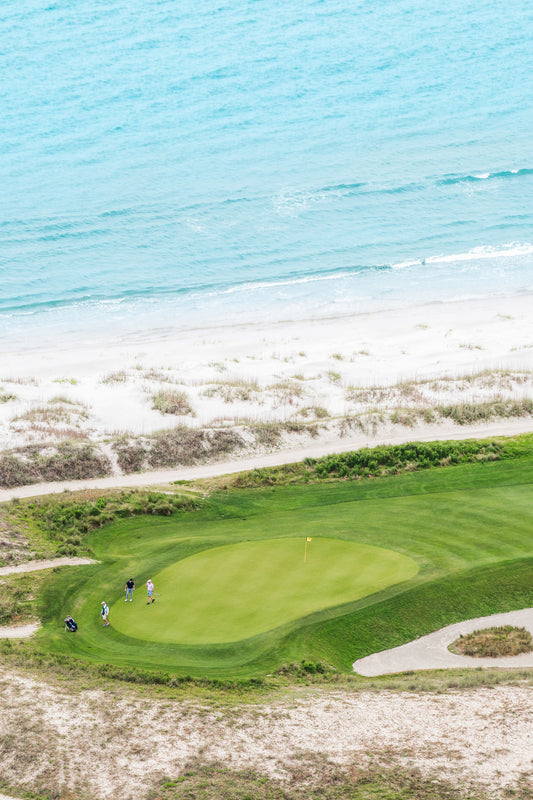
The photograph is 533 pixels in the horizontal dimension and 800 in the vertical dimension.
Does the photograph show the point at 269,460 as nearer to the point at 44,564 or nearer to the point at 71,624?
the point at 44,564

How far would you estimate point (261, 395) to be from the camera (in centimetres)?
4259

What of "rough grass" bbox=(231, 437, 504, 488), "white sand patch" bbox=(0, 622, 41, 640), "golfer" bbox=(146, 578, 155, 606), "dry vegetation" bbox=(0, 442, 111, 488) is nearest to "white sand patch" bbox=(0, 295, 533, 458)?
"dry vegetation" bbox=(0, 442, 111, 488)

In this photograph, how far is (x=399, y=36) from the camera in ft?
368

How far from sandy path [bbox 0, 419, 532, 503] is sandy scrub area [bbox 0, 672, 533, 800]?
13989 mm

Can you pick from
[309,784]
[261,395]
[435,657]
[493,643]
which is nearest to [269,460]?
[261,395]

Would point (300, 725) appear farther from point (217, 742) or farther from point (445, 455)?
point (445, 455)

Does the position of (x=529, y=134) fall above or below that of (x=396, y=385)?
above

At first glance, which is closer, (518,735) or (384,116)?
(518,735)

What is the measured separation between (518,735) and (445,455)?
699 inches

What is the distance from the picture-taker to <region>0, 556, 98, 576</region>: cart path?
28031 millimetres

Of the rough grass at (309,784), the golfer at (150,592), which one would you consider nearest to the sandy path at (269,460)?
the golfer at (150,592)

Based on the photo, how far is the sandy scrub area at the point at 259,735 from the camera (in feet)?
60.5

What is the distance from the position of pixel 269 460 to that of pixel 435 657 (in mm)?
15458

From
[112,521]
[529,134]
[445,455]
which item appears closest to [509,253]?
[529,134]
